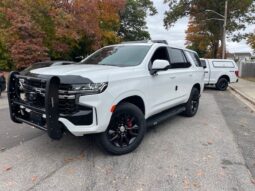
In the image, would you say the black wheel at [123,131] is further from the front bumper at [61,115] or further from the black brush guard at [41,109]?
the black brush guard at [41,109]

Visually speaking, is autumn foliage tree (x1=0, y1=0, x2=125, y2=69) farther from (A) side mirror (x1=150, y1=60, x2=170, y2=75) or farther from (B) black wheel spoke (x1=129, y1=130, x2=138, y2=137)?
(B) black wheel spoke (x1=129, y1=130, x2=138, y2=137)

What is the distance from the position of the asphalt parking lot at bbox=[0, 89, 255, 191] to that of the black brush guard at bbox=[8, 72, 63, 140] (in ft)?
1.91

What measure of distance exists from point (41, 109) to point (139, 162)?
5.56 feet

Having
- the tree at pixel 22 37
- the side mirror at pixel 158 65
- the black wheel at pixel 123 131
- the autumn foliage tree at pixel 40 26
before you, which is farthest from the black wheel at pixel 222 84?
the black wheel at pixel 123 131

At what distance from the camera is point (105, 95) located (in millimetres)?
3756

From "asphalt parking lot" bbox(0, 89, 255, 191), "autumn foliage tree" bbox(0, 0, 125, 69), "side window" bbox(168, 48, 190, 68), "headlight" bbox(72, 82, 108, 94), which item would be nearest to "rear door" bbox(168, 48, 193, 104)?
"side window" bbox(168, 48, 190, 68)

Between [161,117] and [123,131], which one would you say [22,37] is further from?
[123,131]

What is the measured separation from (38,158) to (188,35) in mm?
42403

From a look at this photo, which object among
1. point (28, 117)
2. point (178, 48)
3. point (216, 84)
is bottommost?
point (216, 84)

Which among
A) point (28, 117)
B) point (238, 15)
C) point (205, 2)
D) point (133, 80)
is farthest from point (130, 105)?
point (238, 15)

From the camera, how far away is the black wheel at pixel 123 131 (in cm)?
409

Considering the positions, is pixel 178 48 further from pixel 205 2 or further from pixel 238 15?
pixel 238 15

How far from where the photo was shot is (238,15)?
29.1m

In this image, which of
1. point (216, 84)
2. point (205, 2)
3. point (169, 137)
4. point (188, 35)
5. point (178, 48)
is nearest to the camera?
point (169, 137)
